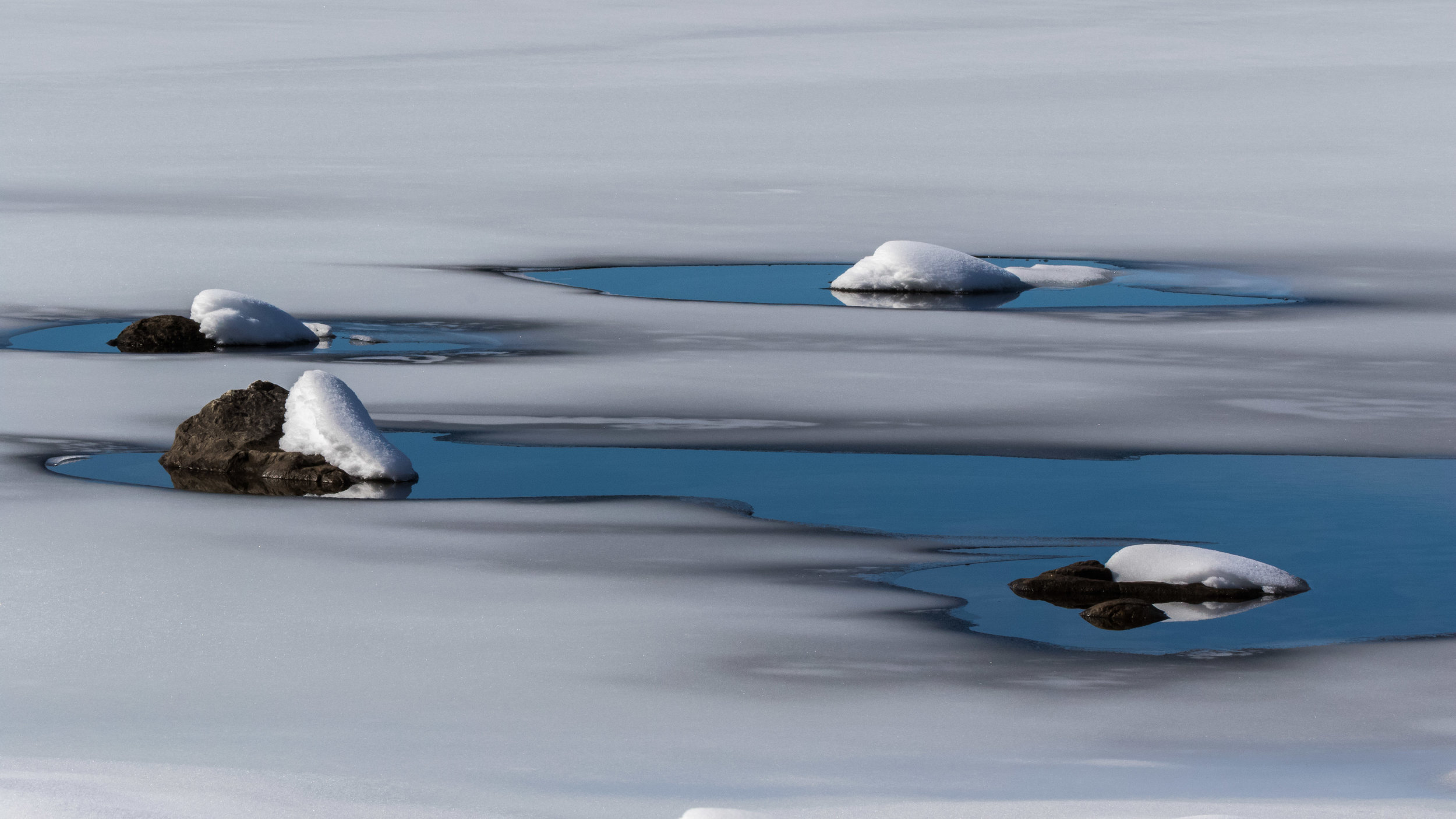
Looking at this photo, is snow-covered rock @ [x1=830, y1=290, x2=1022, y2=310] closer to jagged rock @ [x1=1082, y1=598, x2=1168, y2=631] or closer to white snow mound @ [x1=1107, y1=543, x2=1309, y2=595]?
white snow mound @ [x1=1107, y1=543, x2=1309, y2=595]

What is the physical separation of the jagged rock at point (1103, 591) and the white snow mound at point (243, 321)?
12.4 ft

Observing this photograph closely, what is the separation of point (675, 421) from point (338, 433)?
1.09 m

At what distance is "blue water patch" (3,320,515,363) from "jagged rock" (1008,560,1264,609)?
127 inches

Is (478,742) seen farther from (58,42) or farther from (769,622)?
(58,42)

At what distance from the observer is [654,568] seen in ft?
14.9

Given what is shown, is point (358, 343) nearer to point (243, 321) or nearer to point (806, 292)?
point (243, 321)

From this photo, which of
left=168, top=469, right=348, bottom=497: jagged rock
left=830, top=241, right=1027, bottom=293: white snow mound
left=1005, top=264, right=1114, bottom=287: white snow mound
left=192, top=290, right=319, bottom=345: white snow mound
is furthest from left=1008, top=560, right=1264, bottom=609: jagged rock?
left=1005, top=264, right=1114, bottom=287: white snow mound

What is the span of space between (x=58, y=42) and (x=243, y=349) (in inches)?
620

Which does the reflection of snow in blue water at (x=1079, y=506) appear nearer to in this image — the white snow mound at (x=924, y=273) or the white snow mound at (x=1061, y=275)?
the white snow mound at (x=924, y=273)

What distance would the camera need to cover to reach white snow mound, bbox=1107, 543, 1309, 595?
4.44 meters

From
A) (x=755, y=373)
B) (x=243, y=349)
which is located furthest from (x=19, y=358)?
(x=755, y=373)

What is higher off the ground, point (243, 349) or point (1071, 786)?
point (243, 349)

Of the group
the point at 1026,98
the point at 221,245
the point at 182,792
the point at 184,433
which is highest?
the point at 1026,98

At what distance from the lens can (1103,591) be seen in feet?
14.5
